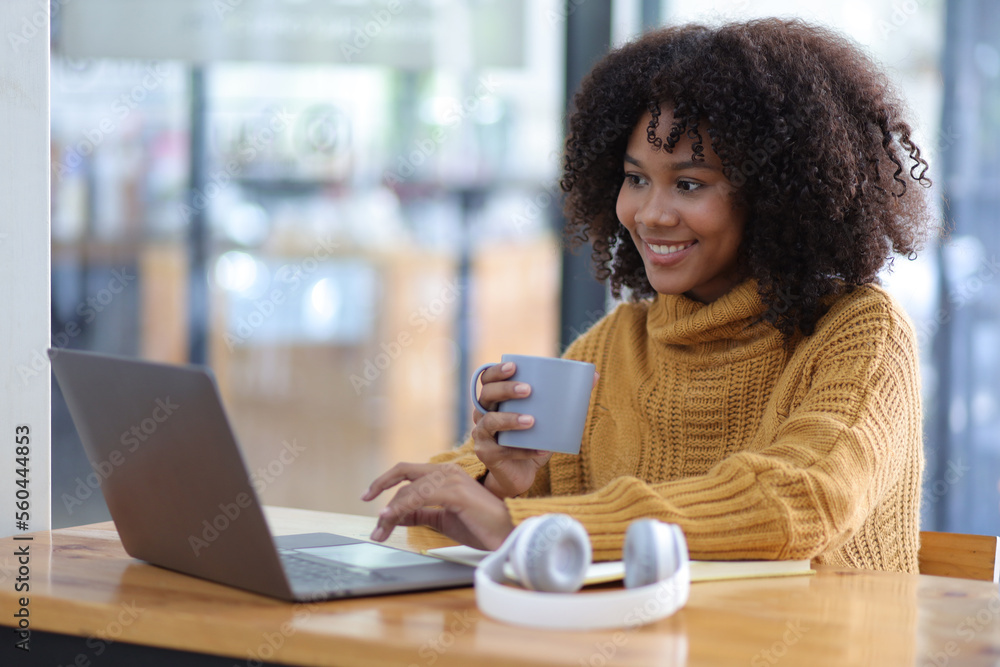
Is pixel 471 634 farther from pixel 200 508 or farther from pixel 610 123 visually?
pixel 610 123

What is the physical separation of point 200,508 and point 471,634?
260 mm

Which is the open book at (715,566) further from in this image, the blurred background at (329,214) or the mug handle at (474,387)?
the blurred background at (329,214)

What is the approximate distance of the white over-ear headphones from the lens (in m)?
0.76

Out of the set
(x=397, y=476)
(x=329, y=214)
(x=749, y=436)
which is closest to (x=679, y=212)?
(x=749, y=436)

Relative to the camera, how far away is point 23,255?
1202mm

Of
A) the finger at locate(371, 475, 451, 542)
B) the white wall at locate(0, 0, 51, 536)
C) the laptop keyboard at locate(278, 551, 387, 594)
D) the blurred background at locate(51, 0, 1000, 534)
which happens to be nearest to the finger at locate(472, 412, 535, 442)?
the finger at locate(371, 475, 451, 542)

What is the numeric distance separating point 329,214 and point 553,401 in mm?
2118

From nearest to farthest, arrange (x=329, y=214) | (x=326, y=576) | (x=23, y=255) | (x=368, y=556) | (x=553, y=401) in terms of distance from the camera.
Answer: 1. (x=326, y=576)
2. (x=368, y=556)
3. (x=553, y=401)
4. (x=23, y=255)
5. (x=329, y=214)

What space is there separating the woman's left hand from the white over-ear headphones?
0.44 ft

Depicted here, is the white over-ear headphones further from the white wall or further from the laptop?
the white wall

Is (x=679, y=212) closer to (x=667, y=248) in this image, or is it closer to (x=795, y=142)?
(x=667, y=248)

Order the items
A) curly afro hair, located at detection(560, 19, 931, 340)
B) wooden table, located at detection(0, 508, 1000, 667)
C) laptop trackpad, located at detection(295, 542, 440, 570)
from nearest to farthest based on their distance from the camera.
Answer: wooden table, located at detection(0, 508, 1000, 667), laptop trackpad, located at detection(295, 542, 440, 570), curly afro hair, located at detection(560, 19, 931, 340)

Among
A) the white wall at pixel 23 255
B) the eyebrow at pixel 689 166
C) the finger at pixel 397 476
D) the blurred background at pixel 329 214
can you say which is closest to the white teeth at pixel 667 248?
the eyebrow at pixel 689 166

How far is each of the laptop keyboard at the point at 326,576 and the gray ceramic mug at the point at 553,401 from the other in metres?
0.27
